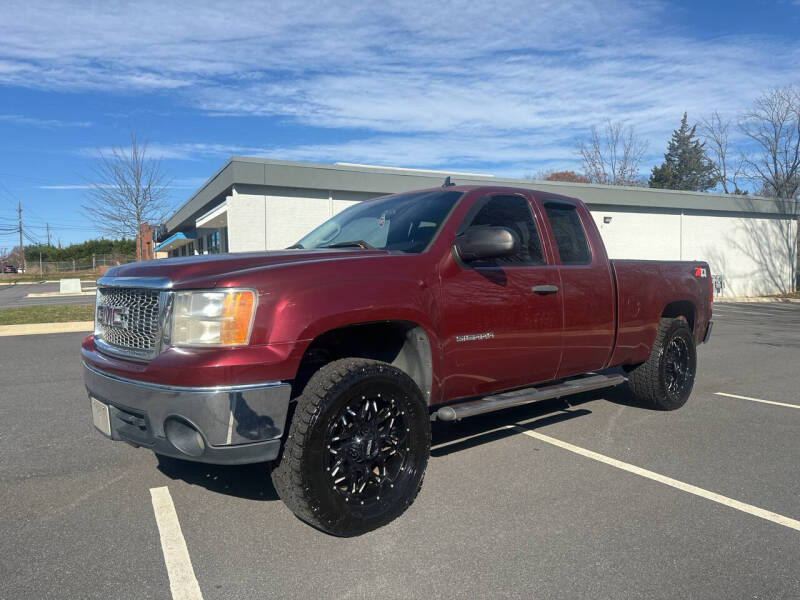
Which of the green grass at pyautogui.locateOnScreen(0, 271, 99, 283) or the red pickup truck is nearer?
the red pickup truck

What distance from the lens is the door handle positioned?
13.9 feet

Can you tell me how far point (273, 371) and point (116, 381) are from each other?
94 cm

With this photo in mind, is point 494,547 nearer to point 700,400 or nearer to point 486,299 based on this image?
point 486,299

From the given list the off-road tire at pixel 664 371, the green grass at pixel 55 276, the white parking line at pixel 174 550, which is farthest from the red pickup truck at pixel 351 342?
the green grass at pixel 55 276

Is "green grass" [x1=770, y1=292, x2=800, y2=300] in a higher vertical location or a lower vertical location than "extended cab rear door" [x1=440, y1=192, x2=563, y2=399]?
lower

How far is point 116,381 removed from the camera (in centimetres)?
318

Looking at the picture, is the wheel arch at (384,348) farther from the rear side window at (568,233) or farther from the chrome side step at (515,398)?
the rear side window at (568,233)

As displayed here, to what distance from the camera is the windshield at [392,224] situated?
13.1 ft

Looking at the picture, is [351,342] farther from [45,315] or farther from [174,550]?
[45,315]

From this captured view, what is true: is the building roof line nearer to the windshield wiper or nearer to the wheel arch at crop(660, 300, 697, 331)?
the wheel arch at crop(660, 300, 697, 331)

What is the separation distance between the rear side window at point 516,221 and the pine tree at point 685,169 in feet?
214

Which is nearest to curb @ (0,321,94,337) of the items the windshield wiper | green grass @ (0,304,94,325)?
green grass @ (0,304,94,325)

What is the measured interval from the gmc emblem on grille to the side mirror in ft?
6.66

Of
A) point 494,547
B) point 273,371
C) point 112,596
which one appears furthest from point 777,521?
point 112,596
